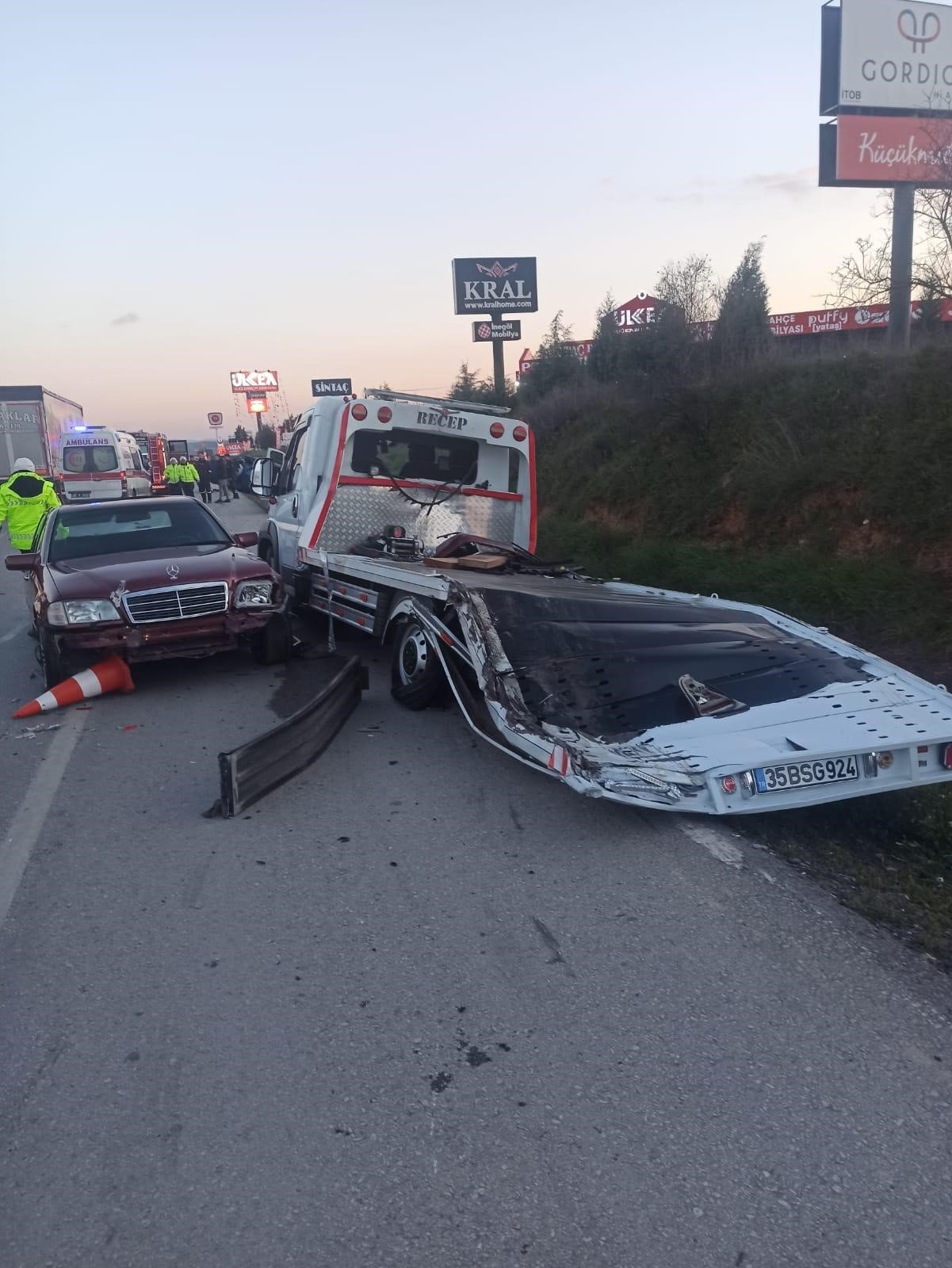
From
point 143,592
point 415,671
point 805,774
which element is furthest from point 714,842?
point 143,592

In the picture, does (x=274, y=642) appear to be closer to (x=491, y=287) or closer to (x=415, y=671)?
(x=415, y=671)

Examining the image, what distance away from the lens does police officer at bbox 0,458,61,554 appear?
12812mm

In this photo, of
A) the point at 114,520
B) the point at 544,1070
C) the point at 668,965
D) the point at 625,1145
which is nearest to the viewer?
the point at 625,1145

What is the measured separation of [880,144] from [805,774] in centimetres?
1606

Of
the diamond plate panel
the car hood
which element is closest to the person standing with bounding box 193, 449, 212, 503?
the diamond plate panel

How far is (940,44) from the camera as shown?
1767cm

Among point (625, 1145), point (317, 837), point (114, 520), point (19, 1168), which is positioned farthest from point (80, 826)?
point (114, 520)

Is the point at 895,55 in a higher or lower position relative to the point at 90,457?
higher

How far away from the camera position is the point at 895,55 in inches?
689

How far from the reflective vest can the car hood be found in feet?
13.2

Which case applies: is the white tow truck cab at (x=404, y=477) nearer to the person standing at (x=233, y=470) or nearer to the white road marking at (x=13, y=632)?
the white road marking at (x=13, y=632)

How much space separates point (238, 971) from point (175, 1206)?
130 cm

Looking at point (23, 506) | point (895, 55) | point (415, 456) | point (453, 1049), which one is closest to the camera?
point (453, 1049)

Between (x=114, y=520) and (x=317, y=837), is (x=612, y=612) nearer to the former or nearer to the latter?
(x=317, y=837)
